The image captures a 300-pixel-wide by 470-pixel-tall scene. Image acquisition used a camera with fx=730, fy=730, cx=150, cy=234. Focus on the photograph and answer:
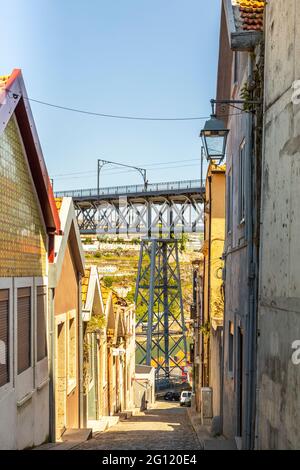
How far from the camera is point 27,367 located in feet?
35.5

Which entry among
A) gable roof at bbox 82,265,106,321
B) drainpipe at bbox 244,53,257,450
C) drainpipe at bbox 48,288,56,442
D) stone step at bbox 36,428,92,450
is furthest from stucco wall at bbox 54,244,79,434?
drainpipe at bbox 244,53,257,450

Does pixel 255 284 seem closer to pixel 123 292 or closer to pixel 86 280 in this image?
pixel 86 280

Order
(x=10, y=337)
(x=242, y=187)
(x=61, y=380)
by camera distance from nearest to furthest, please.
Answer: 1. (x=10, y=337)
2. (x=242, y=187)
3. (x=61, y=380)

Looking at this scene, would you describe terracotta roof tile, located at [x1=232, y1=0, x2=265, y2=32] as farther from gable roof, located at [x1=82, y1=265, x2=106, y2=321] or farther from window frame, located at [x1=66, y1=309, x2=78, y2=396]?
gable roof, located at [x1=82, y1=265, x2=106, y2=321]

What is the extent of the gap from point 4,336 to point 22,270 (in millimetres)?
1329

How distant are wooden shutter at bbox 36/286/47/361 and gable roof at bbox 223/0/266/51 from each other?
192 inches

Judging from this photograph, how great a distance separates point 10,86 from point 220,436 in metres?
8.64

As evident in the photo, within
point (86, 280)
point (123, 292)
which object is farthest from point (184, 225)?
point (86, 280)

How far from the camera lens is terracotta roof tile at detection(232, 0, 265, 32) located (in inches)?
419

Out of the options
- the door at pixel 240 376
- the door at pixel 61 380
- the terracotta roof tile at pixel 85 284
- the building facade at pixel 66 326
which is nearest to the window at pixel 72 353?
the building facade at pixel 66 326

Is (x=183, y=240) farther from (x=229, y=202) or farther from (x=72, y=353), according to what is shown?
(x=229, y=202)

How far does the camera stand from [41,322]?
11.9m

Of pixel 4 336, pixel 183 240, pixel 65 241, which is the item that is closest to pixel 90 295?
pixel 65 241

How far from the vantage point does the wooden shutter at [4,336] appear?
9.14m
